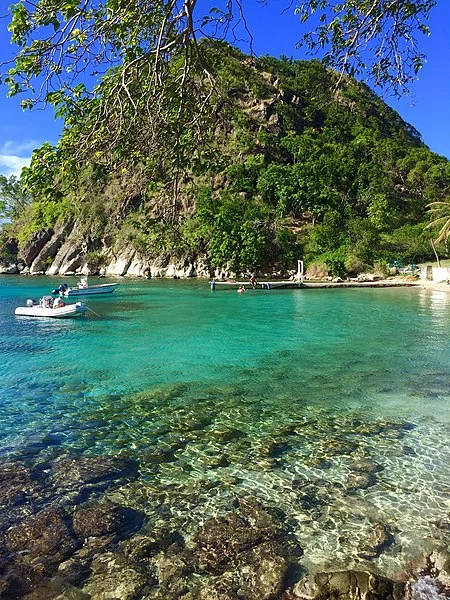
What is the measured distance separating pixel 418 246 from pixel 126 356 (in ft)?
166

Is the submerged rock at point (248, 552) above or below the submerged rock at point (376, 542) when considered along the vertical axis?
below

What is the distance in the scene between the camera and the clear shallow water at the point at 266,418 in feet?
19.3

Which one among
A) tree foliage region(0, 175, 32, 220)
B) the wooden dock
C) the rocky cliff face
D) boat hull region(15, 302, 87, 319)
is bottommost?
boat hull region(15, 302, 87, 319)

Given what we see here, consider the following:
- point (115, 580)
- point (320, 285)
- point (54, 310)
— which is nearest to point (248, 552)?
point (115, 580)

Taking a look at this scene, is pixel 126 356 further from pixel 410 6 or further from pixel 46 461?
pixel 410 6

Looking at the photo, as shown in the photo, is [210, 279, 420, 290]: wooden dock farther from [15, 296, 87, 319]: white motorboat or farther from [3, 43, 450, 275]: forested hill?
[15, 296, 87, 319]: white motorboat

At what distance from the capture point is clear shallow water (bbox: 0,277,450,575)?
589 centimetres

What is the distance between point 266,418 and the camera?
9359 mm

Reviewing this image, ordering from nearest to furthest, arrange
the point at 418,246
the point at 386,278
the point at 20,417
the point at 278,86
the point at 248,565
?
1. the point at 248,565
2. the point at 20,417
3. the point at 386,278
4. the point at 418,246
5. the point at 278,86

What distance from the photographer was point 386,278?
165ft

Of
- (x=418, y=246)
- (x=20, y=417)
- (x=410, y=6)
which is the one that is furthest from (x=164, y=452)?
(x=418, y=246)

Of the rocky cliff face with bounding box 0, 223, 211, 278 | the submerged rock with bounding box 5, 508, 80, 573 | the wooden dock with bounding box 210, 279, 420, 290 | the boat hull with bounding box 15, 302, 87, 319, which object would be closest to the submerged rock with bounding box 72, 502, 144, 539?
the submerged rock with bounding box 5, 508, 80, 573

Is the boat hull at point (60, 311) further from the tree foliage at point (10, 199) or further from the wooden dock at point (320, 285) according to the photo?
the tree foliage at point (10, 199)

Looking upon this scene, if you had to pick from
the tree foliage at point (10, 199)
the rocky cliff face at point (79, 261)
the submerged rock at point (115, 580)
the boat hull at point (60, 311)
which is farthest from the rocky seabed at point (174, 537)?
the tree foliage at point (10, 199)
